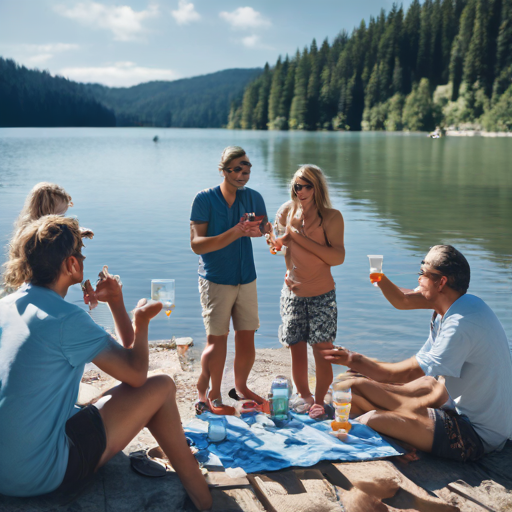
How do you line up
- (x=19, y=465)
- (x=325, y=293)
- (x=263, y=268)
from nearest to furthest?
(x=19, y=465), (x=325, y=293), (x=263, y=268)

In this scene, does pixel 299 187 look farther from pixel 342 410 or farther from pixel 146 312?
pixel 146 312

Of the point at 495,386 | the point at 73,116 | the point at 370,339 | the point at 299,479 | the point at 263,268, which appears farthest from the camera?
the point at 73,116

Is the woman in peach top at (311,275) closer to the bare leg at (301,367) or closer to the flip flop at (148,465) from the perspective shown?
the bare leg at (301,367)

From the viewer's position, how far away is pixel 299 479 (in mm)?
3441

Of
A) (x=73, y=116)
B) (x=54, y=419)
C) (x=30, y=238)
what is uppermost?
(x=73, y=116)

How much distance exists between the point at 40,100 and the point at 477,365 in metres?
173

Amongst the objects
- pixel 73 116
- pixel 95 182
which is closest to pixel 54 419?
pixel 95 182

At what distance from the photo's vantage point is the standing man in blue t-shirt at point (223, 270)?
4.68 m

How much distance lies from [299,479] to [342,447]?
0.49 metres

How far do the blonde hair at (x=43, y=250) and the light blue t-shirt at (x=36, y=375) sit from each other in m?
0.08

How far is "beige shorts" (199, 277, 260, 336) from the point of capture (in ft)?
15.5

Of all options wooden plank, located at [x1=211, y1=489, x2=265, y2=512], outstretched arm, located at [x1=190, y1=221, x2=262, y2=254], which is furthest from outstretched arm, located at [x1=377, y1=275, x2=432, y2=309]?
wooden plank, located at [x1=211, y1=489, x2=265, y2=512]

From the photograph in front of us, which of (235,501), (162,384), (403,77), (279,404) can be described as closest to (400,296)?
(279,404)

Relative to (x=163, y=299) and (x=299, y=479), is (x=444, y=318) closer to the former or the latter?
(x=299, y=479)
